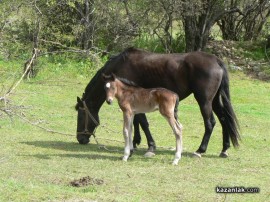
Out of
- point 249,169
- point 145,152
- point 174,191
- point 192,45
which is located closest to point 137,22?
point 192,45

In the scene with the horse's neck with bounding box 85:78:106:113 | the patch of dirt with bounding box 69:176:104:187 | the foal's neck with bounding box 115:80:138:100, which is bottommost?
the patch of dirt with bounding box 69:176:104:187

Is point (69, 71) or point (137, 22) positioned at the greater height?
point (137, 22)

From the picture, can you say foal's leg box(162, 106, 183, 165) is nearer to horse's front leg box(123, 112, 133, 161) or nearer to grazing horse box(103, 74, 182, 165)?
grazing horse box(103, 74, 182, 165)

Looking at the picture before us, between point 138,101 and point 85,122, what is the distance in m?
1.72

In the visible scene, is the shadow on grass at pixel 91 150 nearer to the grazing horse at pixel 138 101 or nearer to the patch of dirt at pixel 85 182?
the grazing horse at pixel 138 101

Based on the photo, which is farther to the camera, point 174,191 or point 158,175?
point 158,175

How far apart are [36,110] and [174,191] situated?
781 centimetres

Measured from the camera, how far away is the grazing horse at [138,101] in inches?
386

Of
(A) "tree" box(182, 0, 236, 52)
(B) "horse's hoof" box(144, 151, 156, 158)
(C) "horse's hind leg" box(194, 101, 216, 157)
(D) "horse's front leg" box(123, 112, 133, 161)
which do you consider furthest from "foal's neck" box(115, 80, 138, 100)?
(A) "tree" box(182, 0, 236, 52)

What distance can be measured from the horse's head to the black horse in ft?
0.14

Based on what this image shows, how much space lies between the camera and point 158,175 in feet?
29.1

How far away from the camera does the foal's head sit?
993cm

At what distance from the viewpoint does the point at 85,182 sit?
8094 mm

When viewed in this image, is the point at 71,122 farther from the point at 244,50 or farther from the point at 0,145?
the point at 244,50
